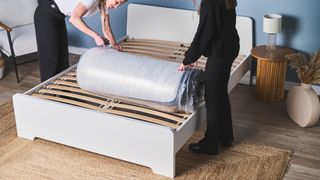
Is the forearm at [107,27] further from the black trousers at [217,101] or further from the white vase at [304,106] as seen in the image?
the white vase at [304,106]

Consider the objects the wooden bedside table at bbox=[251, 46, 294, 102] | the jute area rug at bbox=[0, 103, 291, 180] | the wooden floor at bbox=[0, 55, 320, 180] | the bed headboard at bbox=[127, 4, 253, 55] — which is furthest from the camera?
the bed headboard at bbox=[127, 4, 253, 55]

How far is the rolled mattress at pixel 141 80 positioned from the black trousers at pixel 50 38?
312 millimetres

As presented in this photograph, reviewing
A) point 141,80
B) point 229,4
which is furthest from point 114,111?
point 229,4

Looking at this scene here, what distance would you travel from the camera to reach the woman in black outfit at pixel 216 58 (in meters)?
2.92

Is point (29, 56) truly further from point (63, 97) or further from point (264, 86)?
point (264, 86)

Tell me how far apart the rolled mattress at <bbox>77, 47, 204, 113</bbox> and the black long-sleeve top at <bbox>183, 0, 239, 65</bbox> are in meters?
0.18

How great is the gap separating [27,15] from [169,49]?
1447mm

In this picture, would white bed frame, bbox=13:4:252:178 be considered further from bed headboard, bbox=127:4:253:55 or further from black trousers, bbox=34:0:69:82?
bed headboard, bbox=127:4:253:55

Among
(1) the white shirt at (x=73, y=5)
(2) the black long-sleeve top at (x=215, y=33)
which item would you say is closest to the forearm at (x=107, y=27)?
(1) the white shirt at (x=73, y=5)

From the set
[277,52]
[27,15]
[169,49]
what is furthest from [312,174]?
[27,15]

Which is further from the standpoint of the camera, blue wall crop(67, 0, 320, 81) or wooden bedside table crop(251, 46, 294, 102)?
blue wall crop(67, 0, 320, 81)

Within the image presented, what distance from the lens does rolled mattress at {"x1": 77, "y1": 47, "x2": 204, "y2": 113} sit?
3.19 m

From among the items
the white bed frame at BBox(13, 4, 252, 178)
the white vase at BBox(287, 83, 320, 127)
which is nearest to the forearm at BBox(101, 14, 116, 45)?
the white bed frame at BBox(13, 4, 252, 178)

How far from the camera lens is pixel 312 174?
3.10 meters
